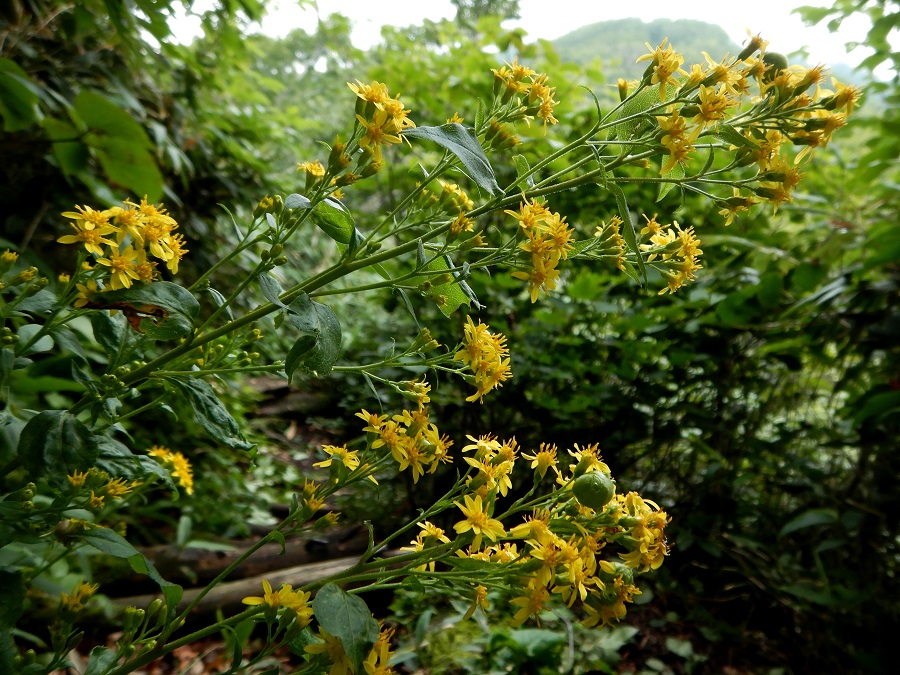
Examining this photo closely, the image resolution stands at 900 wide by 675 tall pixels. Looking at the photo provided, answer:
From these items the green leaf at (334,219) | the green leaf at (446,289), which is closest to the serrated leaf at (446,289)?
the green leaf at (446,289)

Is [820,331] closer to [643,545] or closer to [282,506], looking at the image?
[643,545]

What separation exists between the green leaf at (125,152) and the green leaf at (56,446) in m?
0.99

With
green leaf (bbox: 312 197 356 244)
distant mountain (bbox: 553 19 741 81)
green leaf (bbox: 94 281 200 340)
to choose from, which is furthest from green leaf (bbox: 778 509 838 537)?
distant mountain (bbox: 553 19 741 81)

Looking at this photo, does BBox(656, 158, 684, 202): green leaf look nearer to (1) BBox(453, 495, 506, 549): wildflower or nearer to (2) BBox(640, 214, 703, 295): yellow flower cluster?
(2) BBox(640, 214, 703, 295): yellow flower cluster

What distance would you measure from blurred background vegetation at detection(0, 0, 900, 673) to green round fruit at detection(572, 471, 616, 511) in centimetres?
109

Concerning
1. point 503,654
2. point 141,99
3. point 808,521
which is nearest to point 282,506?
point 503,654

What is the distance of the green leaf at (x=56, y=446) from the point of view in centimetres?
65

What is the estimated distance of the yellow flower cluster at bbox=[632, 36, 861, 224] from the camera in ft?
2.40

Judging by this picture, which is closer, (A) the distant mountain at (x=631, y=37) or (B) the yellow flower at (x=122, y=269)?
(B) the yellow flower at (x=122, y=269)

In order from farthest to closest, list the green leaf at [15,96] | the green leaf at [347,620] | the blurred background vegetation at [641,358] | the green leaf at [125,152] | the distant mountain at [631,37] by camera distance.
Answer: the distant mountain at [631,37] → the blurred background vegetation at [641,358] → the green leaf at [125,152] → the green leaf at [15,96] → the green leaf at [347,620]

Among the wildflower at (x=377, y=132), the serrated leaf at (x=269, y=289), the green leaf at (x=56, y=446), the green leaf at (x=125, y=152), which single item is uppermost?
the green leaf at (x=125, y=152)

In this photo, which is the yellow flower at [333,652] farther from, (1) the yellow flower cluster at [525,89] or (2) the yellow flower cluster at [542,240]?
(1) the yellow flower cluster at [525,89]

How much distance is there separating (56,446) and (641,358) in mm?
1955

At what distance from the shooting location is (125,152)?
1.57 meters
